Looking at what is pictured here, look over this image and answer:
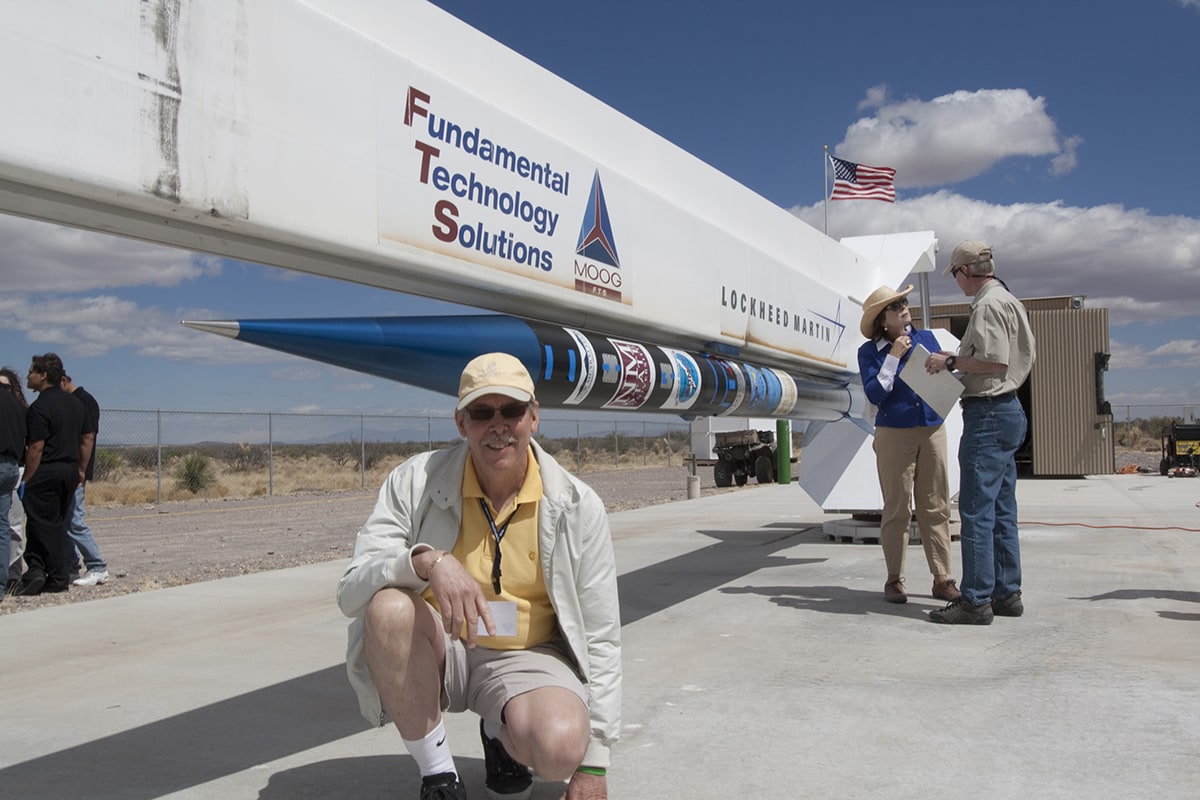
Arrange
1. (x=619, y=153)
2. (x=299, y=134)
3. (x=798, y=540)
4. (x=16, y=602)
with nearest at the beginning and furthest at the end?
(x=299, y=134), (x=619, y=153), (x=16, y=602), (x=798, y=540)

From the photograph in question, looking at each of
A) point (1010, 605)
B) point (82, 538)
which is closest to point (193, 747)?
point (1010, 605)

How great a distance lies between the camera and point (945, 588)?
222 inches

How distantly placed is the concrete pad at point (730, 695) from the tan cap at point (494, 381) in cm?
124

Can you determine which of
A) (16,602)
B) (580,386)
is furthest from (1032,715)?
(16,602)

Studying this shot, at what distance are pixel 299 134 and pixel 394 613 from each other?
169cm

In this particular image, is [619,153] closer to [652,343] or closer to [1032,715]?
[652,343]

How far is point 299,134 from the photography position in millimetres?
3121

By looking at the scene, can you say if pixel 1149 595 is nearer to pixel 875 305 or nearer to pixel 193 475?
pixel 875 305

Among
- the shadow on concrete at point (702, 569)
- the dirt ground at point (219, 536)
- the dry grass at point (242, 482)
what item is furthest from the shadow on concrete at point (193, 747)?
the dry grass at point (242, 482)

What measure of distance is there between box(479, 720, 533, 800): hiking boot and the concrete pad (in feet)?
0.39

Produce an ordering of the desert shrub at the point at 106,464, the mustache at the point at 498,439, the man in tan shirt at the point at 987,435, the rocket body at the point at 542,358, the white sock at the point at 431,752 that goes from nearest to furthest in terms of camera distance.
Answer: the white sock at the point at 431,752 → the mustache at the point at 498,439 → the rocket body at the point at 542,358 → the man in tan shirt at the point at 987,435 → the desert shrub at the point at 106,464

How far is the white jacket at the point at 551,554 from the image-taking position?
2.54m

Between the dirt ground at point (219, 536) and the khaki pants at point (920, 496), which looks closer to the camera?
the khaki pants at point (920, 496)

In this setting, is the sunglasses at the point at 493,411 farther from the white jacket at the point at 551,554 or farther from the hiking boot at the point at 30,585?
the hiking boot at the point at 30,585
